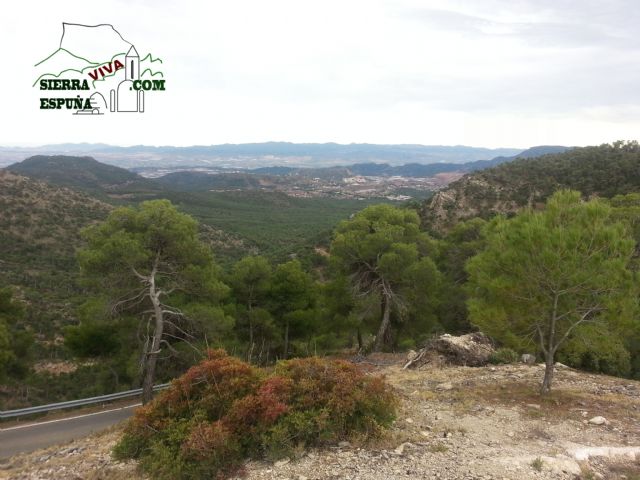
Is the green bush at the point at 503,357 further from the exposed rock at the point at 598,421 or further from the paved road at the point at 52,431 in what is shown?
the paved road at the point at 52,431

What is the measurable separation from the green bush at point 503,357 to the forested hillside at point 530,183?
32.5m

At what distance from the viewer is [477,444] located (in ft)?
22.3

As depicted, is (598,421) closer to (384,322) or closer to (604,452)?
(604,452)

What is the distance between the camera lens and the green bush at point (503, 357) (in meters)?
12.5

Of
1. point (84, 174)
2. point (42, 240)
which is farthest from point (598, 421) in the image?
point (84, 174)

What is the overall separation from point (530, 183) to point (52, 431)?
5038 centimetres

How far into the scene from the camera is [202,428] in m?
6.15

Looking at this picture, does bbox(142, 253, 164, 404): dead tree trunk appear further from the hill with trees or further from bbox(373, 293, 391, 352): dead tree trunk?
the hill with trees

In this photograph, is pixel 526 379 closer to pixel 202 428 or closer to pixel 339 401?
pixel 339 401

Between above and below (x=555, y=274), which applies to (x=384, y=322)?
below

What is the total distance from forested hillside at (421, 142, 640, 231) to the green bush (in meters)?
32.5

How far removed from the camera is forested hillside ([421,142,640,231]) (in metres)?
42.3

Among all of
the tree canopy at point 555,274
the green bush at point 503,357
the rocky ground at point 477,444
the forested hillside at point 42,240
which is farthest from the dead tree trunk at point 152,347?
the forested hillside at point 42,240

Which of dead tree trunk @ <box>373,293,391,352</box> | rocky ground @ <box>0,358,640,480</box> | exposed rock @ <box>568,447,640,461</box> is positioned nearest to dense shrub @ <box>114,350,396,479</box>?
rocky ground @ <box>0,358,640,480</box>
